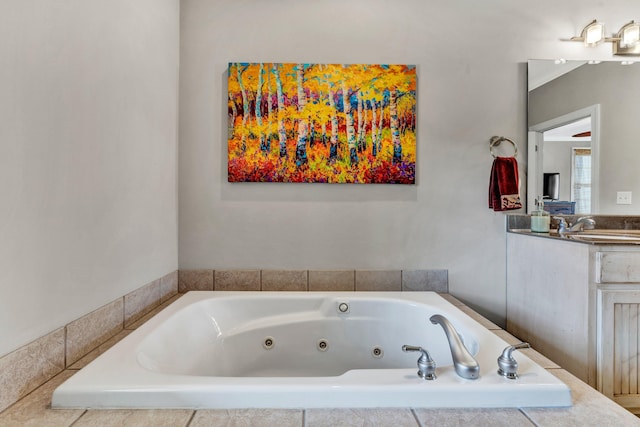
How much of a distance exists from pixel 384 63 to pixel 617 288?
5.24 ft

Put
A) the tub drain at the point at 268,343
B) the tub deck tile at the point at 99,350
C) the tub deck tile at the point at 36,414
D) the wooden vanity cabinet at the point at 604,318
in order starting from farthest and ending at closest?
the tub drain at the point at 268,343 < the wooden vanity cabinet at the point at 604,318 < the tub deck tile at the point at 99,350 < the tub deck tile at the point at 36,414

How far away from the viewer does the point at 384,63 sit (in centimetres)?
196

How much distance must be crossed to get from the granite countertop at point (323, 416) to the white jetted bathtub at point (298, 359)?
0.02m

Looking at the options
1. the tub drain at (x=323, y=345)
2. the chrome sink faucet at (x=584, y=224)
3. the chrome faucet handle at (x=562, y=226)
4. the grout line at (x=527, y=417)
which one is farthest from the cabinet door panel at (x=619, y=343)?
the tub drain at (x=323, y=345)

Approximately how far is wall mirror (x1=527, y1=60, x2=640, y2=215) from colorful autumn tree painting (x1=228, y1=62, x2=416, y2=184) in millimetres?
771

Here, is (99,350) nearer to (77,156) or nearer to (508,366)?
(77,156)

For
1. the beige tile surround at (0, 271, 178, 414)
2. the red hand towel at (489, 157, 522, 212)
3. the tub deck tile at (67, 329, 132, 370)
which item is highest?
the red hand towel at (489, 157, 522, 212)

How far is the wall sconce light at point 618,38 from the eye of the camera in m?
1.95

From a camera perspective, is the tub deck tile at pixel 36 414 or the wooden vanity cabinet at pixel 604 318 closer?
the tub deck tile at pixel 36 414

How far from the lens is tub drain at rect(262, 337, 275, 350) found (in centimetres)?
168

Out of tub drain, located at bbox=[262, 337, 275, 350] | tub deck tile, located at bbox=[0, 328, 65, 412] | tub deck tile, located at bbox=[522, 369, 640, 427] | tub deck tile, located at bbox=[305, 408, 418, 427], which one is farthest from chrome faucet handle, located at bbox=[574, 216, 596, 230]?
tub deck tile, located at bbox=[0, 328, 65, 412]

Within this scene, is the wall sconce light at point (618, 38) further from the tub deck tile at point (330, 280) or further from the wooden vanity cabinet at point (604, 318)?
the tub deck tile at point (330, 280)

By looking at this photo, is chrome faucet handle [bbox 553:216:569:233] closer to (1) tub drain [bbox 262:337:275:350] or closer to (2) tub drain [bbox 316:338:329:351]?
(2) tub drain [bbox 316:338:329:351]

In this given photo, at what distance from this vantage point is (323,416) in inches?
33.7
